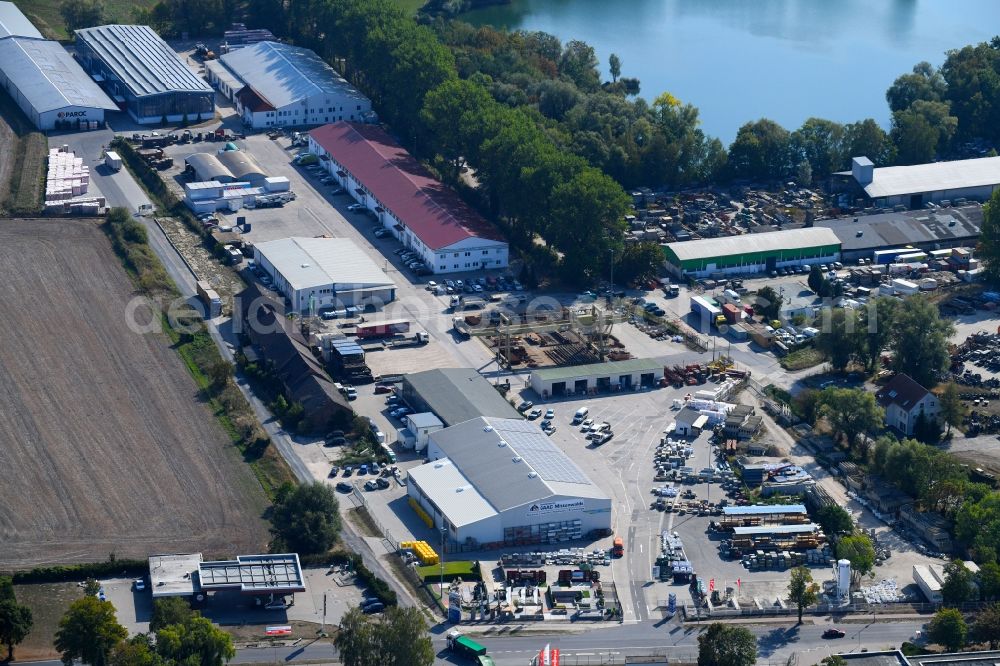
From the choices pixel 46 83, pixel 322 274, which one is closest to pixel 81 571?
pixel 322 274

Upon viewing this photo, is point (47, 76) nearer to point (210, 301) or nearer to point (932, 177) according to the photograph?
point (210, 301)

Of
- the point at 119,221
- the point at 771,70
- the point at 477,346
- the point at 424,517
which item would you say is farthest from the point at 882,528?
the point at 771,70

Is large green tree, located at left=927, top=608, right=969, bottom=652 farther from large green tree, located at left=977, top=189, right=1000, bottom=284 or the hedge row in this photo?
large green tree, located at left=977, top=189, right=1000, bottom=284

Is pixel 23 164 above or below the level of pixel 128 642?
below

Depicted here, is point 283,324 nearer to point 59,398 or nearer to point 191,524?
point 59,398

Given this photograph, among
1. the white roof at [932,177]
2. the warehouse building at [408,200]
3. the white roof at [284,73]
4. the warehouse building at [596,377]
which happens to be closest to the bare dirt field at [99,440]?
the warehouse building at [596,377]
